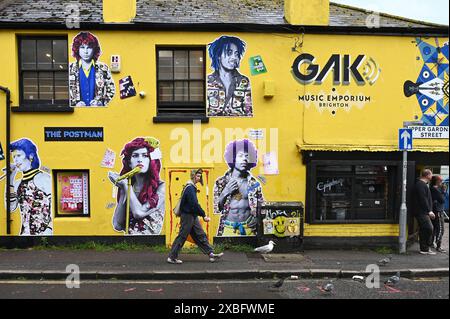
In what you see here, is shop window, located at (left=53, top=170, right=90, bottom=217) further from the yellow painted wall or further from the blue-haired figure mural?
the blue-haired figure mural

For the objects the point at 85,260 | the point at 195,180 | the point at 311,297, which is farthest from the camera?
the point at 195,180

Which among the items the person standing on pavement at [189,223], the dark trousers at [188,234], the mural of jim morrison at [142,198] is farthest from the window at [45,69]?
the dark trousers at [188,234]

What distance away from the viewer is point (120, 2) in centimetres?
966

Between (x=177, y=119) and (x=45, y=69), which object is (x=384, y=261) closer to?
(x=177, y=119)

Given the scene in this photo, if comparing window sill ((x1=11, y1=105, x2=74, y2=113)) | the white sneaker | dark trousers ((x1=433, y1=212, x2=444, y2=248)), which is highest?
window sill ((x1=11, y1=105, x2=74, y2=113))

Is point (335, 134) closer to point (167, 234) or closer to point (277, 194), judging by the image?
point (277, 194)

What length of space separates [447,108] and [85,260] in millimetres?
9172

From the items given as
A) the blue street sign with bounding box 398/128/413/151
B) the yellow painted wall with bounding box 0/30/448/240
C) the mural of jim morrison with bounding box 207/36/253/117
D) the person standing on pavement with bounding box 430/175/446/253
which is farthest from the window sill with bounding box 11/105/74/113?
the person standing on pavement with bounding box 430/175/446/253

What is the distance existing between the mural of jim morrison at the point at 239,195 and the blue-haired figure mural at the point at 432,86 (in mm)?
4277

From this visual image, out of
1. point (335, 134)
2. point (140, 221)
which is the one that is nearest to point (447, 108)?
point (335, 134)

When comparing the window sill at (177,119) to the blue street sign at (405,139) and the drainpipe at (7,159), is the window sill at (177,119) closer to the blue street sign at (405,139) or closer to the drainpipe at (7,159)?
the drainpipe at (7,159)

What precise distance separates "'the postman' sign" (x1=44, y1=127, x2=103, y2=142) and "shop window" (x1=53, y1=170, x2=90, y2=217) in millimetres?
805

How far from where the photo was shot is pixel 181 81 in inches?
396

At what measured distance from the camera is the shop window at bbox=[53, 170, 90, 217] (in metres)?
9.98
